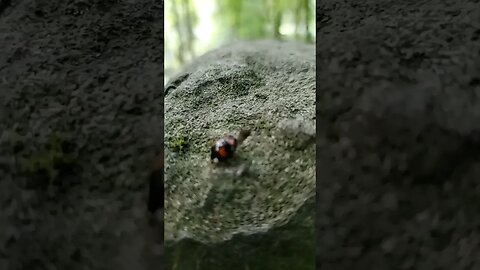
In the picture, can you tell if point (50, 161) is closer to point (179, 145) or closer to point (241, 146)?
point (179, 145)

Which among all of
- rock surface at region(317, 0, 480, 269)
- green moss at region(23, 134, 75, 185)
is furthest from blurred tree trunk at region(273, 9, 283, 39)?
green moss at region(23, 134, 75, 185)

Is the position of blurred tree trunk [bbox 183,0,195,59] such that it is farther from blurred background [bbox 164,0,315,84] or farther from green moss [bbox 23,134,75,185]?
green moss [bbox 23,134,75,185]

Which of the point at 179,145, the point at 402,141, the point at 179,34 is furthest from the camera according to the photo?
the point at 179,34

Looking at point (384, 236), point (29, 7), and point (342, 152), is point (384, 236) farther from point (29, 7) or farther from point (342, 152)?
point (29, 7)

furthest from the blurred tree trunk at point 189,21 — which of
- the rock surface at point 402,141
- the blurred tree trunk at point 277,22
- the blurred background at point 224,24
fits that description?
the rock surface at point 402,141

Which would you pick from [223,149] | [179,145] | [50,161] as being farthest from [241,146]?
[50,161]
